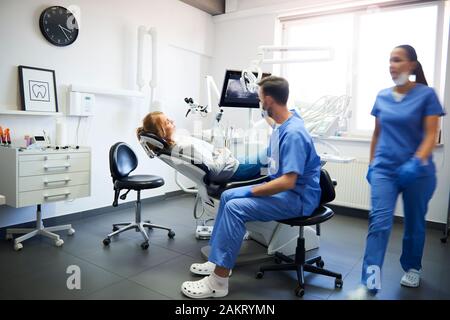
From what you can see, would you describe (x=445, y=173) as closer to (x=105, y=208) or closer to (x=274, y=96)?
(x=274, y=96)

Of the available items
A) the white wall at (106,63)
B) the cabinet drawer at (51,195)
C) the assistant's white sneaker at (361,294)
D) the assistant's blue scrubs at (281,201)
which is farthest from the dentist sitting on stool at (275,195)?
the white wall at (106,63)

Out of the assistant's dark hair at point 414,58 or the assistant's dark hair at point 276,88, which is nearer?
the assistant's dark hair at point 414,58

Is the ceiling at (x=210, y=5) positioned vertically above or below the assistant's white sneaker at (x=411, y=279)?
above

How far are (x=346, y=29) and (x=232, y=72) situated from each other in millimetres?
1770

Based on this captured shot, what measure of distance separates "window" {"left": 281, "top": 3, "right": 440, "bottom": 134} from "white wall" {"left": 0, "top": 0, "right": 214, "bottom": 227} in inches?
48.5

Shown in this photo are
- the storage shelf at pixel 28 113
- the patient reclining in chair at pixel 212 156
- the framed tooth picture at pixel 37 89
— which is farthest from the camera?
the framed tooth picture at pixel 37 89

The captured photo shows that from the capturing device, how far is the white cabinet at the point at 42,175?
2439 mm

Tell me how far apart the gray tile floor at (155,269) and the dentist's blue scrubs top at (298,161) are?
540 mm

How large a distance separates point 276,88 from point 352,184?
2195 millimetres

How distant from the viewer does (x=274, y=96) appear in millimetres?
1918

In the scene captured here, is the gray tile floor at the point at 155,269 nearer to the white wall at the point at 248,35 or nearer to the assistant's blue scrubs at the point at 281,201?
the assistant's blue scrubs at the point at 281,201

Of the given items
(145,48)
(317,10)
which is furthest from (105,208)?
(317,10)

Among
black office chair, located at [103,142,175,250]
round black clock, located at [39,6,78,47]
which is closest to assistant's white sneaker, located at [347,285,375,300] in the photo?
black office chair, located at [103,142,175,250]

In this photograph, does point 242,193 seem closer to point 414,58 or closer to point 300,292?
point 300,292
